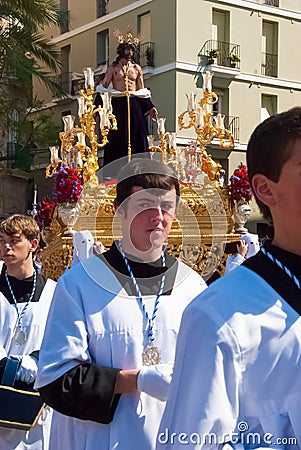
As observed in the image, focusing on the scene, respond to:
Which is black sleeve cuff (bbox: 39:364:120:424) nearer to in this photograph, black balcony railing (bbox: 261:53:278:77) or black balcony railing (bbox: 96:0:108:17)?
black balcony railing (bbox: 261:53:278:77)

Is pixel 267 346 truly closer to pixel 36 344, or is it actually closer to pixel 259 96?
pixel 36 344

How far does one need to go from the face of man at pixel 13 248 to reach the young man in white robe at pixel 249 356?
243 cm

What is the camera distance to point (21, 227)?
3986mm

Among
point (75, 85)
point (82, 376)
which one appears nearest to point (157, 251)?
point (82, 376)

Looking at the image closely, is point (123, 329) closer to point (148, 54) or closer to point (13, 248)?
point (13, 248)

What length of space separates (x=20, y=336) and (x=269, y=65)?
79.4 ft

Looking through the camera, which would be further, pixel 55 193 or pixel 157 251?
pixel 55 193

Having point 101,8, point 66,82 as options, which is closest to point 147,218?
point 101,8

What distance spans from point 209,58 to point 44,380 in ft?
76.8

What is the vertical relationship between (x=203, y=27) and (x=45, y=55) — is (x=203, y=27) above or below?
above

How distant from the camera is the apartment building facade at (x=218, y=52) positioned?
Answer: 80.9ft

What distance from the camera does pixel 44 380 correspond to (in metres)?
2.51

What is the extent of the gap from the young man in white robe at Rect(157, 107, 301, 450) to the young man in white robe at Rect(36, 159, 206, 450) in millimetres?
830

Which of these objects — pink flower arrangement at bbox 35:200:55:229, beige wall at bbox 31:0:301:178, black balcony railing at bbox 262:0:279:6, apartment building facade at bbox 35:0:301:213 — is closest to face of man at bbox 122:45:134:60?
pink flower arrangement at bbox 35:200:55:229
